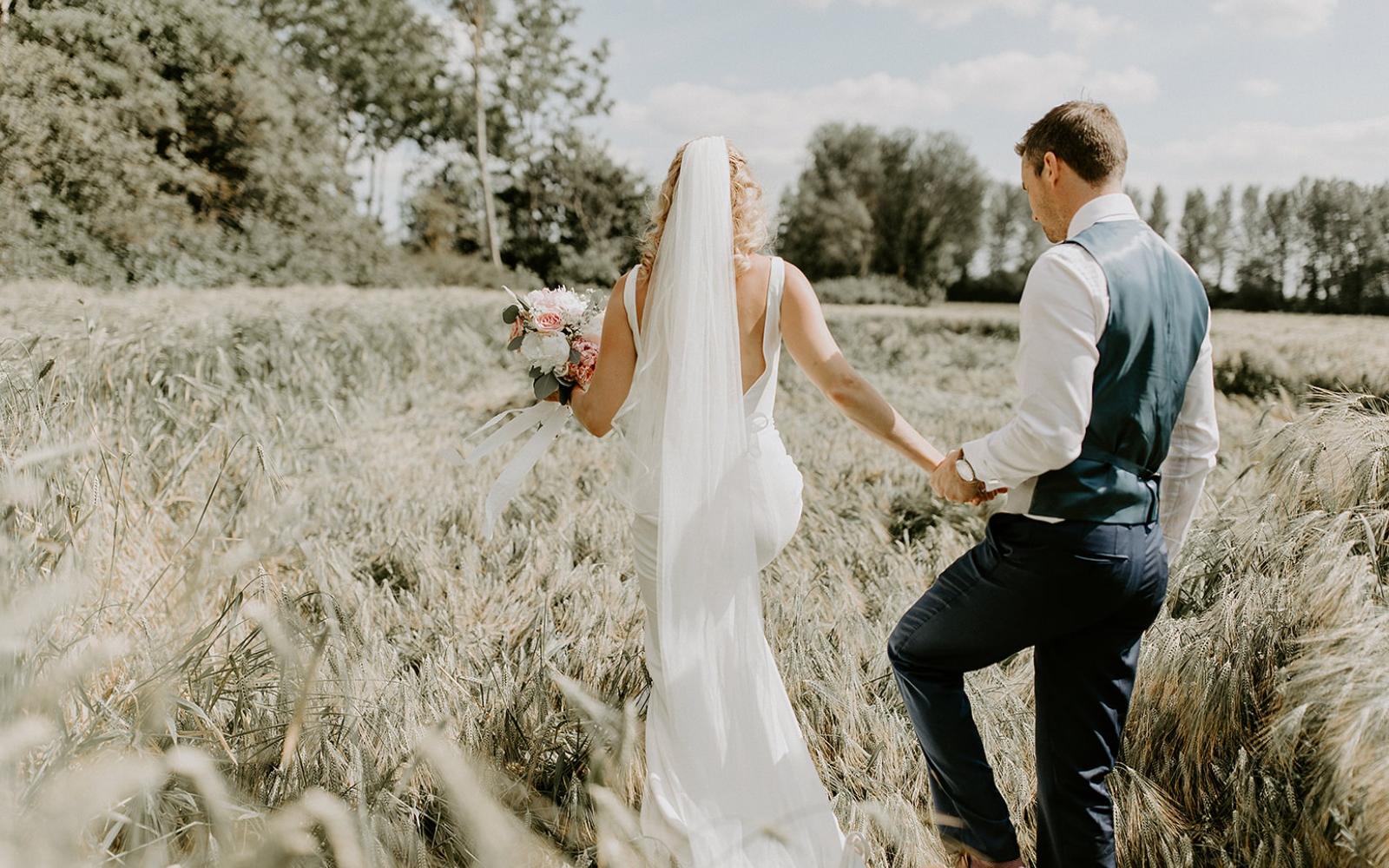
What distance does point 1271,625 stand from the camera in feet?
8.82

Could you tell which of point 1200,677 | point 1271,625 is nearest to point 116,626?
point 1200,677

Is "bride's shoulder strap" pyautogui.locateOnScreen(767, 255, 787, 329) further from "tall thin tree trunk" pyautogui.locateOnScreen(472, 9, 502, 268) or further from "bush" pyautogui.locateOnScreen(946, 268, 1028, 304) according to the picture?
"bush" pyautogui.locateOnScreen(946, 268, 1028, 304)

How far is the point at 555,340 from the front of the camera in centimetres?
291

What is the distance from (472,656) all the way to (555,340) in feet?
4.71

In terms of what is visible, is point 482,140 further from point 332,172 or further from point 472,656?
point 472,656

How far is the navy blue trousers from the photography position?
6.68 ft

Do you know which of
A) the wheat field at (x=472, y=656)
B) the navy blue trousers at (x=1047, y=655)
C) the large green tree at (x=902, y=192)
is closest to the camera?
the wheat field at (x=472, y=656)

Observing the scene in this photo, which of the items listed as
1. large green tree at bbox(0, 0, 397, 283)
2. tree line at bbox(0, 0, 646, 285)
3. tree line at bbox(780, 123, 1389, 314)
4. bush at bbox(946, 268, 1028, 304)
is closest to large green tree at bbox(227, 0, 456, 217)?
tree line at bbox(0, 0, 646, 285)

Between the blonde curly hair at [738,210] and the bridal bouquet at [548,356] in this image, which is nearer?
the blonde curly hair at [738,210]

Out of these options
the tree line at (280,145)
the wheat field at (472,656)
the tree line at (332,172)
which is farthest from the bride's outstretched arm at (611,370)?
the tree line at (280,145)

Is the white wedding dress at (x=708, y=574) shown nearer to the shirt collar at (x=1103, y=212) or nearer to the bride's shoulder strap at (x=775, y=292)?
the bride's shoulder strap at (x=775, y=292)

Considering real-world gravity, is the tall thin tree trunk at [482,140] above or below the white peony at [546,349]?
above

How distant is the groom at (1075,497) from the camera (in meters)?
1.93

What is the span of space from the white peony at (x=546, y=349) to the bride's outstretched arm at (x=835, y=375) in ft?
2.56
